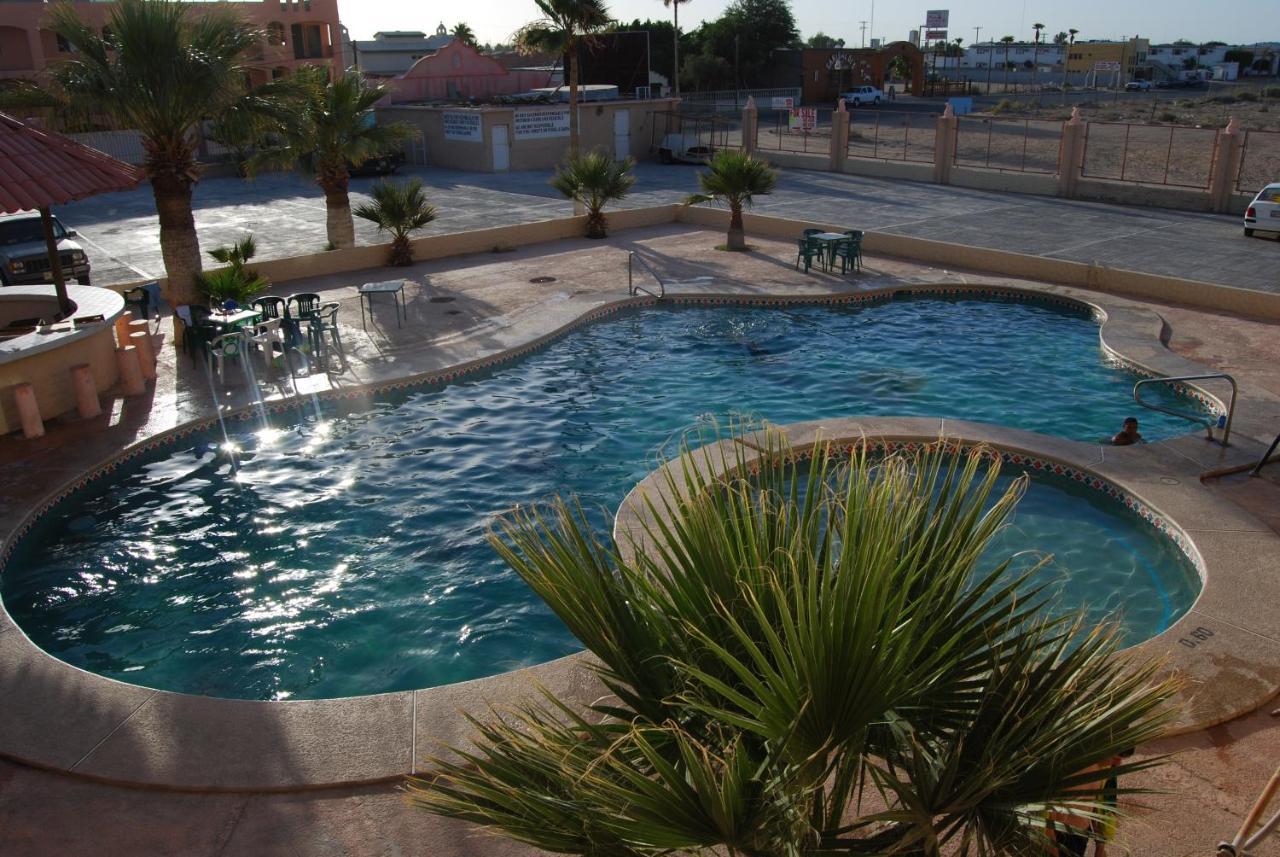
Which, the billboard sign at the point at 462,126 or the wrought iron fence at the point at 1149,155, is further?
the billboard sign at the point at 462,126

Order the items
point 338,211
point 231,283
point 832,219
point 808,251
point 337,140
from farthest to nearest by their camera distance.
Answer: point 832,219 < point 338,211 < point 337,140 < point 808,251 < point 231,283

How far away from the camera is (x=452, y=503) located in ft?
38.7

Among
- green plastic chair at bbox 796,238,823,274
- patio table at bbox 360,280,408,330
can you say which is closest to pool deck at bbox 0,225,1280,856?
patio table at bbox 360,280,408,330

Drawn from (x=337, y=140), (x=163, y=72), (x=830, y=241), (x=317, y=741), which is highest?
(x=163, y=72)

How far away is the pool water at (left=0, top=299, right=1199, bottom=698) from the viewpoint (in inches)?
362

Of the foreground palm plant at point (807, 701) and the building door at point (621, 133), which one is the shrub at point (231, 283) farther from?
the building door at point (621, 133)

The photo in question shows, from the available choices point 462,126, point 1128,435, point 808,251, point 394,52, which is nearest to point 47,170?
point 1128,435

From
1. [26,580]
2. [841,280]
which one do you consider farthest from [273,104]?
[841,280]

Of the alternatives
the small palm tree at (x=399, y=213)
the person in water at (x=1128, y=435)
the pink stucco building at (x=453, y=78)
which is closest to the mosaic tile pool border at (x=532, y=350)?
the person in water at (x=1128, y=435)

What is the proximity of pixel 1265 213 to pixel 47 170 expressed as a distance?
81.4 feet

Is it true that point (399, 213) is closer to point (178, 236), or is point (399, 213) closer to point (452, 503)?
point (178, 236)

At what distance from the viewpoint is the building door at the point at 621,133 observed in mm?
46469

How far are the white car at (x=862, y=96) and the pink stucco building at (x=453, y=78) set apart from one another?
79.5 ft

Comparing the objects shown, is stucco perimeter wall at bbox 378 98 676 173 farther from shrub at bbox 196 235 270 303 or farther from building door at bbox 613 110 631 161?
shrub at bbox 196 235 270 303
